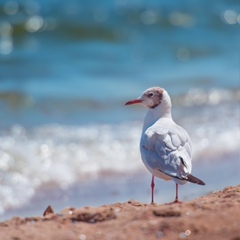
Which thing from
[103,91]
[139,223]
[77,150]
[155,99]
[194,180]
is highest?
[103,91]

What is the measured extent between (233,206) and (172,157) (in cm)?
103

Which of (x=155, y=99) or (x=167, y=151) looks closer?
(x=167, y=151)

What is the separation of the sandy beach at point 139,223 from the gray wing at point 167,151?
17.1 inches

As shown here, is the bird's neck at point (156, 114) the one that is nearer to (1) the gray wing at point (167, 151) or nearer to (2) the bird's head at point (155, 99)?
(2) the bird's head at point (155, 99)

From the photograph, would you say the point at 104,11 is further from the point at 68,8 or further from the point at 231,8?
the point at 231,8

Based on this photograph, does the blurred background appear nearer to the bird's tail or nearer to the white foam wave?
the white foam wave

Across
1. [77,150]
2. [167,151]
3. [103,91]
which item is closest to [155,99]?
[167,151]

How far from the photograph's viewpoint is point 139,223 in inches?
186

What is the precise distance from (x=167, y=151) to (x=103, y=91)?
Answer: 24.7 feet

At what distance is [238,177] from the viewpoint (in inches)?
327

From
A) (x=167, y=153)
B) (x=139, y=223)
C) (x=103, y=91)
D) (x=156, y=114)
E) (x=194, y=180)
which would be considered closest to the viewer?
(x=139, y=223)

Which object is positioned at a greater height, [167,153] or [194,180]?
[167,153]

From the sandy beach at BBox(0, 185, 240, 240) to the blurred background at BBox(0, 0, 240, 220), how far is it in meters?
2.59

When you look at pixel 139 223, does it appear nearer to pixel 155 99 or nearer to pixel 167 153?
pixel 167 153
